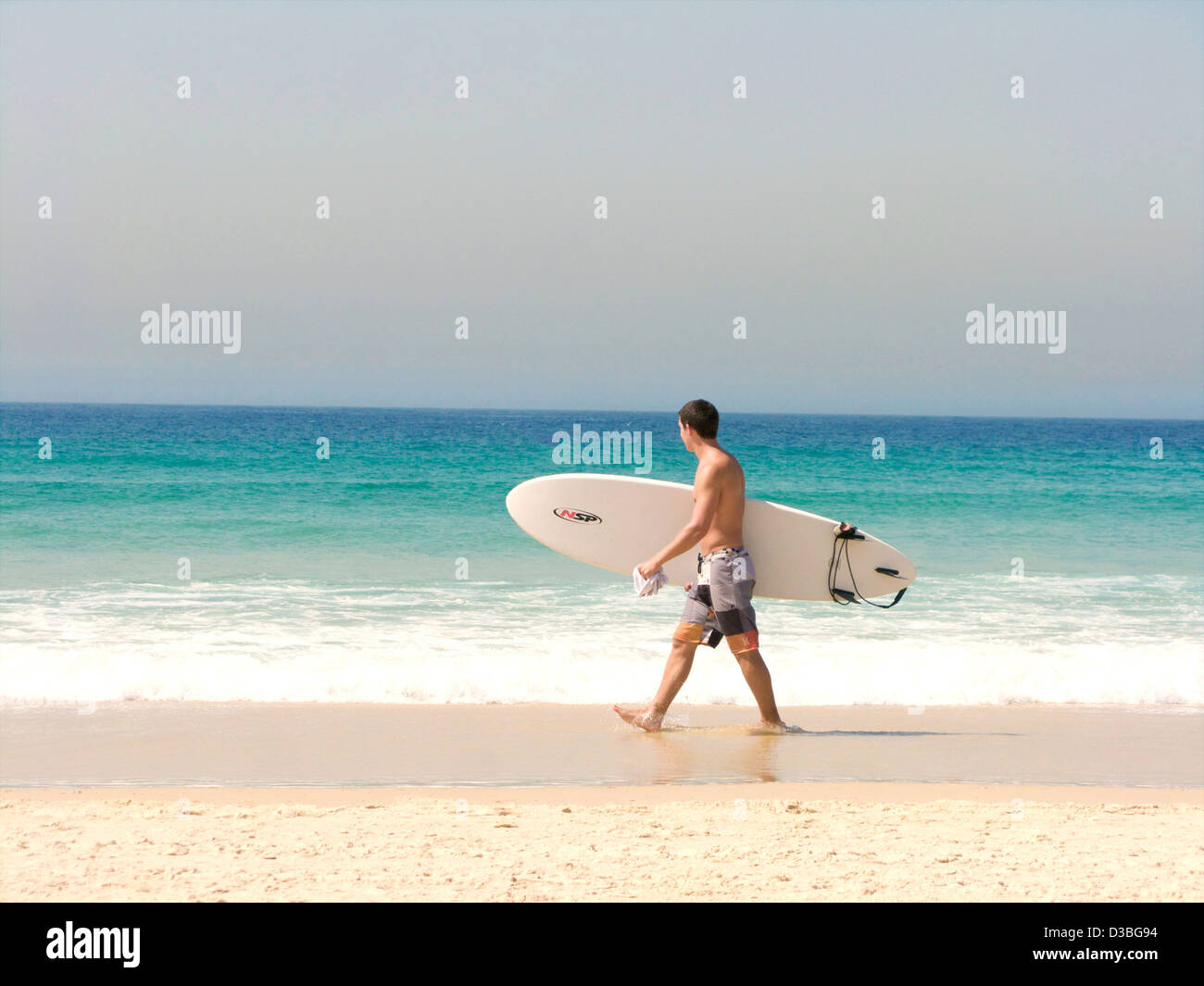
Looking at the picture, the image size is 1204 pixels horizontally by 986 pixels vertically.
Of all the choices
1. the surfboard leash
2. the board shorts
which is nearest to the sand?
the board shorts

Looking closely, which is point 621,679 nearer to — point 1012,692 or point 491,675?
point 491,675

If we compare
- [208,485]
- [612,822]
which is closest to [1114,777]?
[612,822]

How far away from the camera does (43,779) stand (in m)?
4.64

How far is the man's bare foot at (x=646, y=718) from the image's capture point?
216 inches

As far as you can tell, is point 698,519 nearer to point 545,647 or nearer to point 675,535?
point 675,535

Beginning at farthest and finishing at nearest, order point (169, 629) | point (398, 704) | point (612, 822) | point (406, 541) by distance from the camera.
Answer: point (406, 541)
point (169, 629)
point (398, 704)
point (612, 822)

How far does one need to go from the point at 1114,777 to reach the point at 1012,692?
1770 millimetres

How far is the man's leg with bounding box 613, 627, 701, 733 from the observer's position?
532 cm

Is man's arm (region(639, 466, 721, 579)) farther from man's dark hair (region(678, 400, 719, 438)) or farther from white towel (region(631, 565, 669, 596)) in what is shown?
man's dark hair (region(678, 400, 719, 438))

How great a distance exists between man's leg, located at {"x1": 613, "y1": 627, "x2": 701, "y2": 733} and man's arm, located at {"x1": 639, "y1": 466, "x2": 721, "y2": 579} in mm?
398

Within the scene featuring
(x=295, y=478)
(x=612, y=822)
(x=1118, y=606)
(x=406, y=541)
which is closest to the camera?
(x=612, y=822)

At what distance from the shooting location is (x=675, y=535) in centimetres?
620
